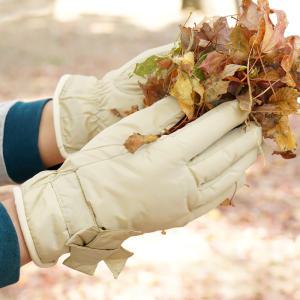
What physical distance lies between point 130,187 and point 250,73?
1.54ft

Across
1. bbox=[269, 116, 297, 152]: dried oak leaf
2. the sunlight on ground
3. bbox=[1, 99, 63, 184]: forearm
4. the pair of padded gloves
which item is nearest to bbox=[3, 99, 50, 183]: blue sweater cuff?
bbox=[1, 99, 63, 184]: forearm

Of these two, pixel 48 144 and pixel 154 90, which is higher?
pixel 154 90

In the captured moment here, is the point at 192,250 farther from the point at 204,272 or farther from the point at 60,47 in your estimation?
the point at 60,47

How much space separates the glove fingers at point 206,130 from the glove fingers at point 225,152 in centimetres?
2

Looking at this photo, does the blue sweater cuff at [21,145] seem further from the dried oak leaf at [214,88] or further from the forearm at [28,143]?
the dried oak leaf at [214,88]

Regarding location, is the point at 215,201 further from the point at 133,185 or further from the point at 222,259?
the point at 222,259

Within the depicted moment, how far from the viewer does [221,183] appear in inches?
60.0

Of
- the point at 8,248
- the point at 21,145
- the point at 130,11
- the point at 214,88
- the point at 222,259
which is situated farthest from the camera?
the point at 130,11

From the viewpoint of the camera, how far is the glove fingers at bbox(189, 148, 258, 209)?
150cm

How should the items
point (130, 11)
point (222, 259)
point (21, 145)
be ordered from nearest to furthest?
point (21, 145), point (222, 259), point (130, 11)

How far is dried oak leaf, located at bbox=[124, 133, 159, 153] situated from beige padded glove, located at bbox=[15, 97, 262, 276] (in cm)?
1

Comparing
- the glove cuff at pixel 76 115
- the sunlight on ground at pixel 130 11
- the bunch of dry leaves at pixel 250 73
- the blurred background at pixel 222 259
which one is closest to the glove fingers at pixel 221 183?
the bunch of dry leaves at pixel 250 73

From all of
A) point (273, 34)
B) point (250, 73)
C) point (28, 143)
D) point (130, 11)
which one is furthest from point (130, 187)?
point (130, 11)

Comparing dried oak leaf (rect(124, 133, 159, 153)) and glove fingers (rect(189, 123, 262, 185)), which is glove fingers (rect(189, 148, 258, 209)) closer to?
glove fingers (rect(189, 123, 262, 185))
